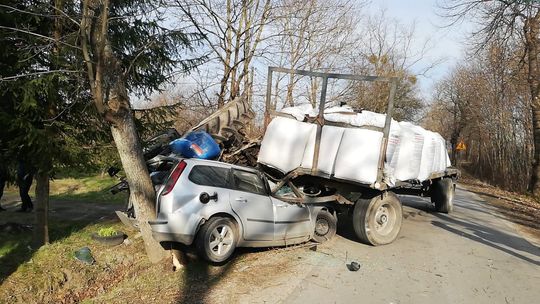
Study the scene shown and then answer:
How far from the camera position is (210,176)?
6.55 metres

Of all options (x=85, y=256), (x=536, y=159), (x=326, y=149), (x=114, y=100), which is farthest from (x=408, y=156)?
(x=536, y=159)

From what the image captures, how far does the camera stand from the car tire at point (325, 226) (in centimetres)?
820

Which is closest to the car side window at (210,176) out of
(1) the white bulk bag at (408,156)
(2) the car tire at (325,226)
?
(2) the car tire at (325,226)

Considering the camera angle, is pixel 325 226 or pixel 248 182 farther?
pixel 325 226

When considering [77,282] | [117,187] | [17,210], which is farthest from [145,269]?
[17,210]

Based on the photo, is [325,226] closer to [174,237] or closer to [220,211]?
[220,211]

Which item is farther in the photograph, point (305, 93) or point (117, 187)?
point (305, 93)

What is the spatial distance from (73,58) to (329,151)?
4.53m

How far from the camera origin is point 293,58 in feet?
60.5

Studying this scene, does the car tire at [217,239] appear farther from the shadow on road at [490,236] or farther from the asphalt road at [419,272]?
the shadow on road at [490,236]

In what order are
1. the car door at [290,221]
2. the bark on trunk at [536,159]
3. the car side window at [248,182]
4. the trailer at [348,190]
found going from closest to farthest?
the car side window at [248,182], the car door at [290,221], the trailer at [348,190], the bark on trunk at [536,159]

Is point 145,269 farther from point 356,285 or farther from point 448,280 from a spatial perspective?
point 448,280

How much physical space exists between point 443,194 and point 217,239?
768 centimetres

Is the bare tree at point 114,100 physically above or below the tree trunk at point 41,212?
above
